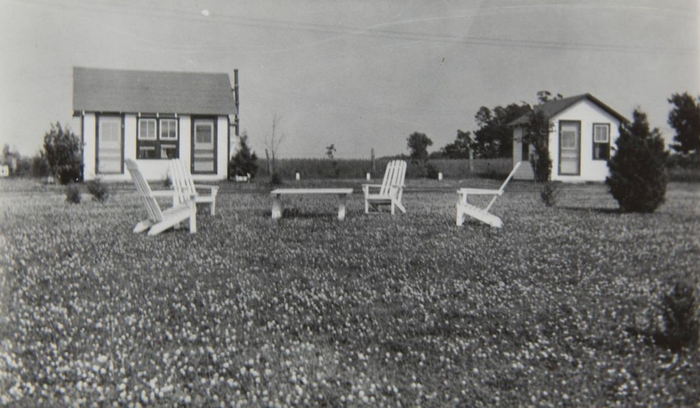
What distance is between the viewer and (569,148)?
2812 cm

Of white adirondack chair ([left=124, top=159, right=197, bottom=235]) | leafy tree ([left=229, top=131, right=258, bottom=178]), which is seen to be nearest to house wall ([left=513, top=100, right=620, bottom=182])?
leafy tree ([left=229, top=131, right=258, bottom=178])

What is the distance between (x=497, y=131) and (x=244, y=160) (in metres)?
11.2

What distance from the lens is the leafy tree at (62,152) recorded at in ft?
54.6

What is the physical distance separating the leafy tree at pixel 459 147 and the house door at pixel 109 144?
1472cm

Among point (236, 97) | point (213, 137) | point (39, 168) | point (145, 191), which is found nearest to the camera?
point (145, 191)

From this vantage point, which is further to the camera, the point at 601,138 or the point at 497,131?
the point at 601,138

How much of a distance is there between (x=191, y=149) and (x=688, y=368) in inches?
1065

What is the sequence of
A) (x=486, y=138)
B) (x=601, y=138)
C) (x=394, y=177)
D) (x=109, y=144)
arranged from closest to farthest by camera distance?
1. (x=394, y=177)
2. (x=486, y=138)
3. (x=109, y=144)
4. (x=601, y=138)

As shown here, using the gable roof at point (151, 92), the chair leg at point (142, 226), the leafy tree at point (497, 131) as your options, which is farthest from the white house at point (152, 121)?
the chair leg at point (142, 226)

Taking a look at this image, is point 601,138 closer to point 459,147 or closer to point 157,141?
point 459,147

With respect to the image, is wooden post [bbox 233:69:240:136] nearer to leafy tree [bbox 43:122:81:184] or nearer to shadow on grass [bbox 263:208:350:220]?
leafy tree [bbox 43:122:81:184]

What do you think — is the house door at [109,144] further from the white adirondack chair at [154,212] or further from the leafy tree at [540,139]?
the white adirondack chair at [154,212]

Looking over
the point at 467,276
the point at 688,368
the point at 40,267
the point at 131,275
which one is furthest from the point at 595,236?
the point at 40,267

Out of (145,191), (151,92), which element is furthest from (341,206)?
(151,92)
